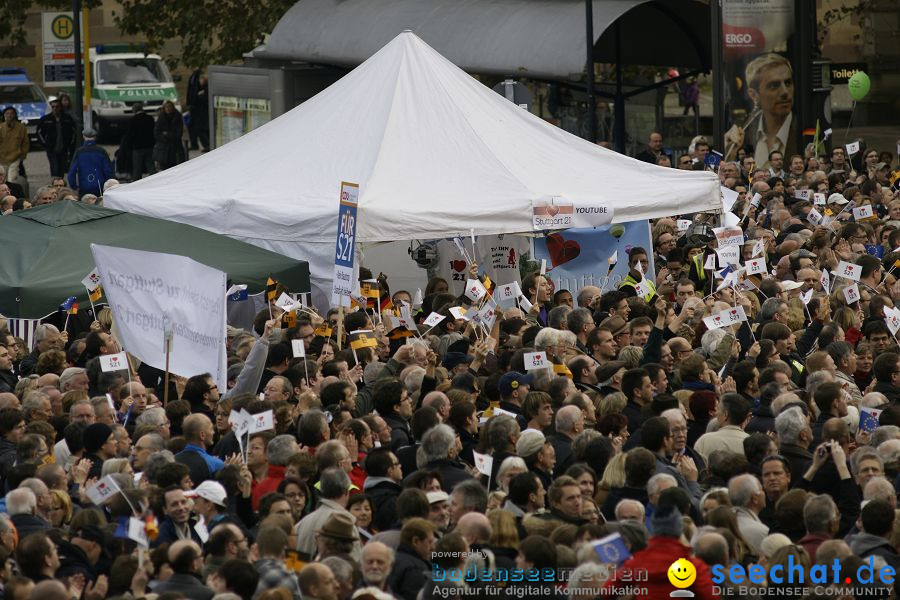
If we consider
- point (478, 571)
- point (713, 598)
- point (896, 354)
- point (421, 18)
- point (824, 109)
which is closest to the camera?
point (713, 598)

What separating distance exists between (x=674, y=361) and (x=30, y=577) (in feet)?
18.6

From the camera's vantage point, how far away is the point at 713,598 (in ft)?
22.2

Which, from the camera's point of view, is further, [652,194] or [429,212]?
[652,194]

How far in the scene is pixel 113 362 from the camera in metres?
11.5

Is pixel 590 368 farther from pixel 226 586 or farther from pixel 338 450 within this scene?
pixel 226 586

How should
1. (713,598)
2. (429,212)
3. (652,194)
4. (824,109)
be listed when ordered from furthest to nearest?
(824,109) < (652,194) < (429,212) < (713,598)

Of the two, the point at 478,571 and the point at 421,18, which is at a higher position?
the point at 421,18

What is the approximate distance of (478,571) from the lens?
726 centimetres

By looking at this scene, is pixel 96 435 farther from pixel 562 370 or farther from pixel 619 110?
pixel 619 110

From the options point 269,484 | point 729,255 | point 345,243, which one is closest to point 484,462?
point 269,484

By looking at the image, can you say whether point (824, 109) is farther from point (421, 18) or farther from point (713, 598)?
point (713, 598)

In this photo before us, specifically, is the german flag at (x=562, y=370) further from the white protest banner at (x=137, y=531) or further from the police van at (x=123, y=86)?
the police van at (x=123, y=86)

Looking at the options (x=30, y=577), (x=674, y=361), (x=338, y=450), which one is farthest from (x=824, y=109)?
(x=30, y=577)

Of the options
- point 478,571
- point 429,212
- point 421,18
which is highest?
point 421,18
